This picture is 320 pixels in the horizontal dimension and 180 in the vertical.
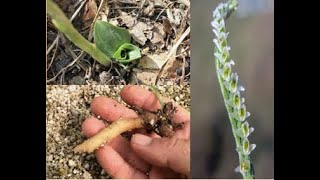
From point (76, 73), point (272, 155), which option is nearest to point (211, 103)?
point (272, 155)

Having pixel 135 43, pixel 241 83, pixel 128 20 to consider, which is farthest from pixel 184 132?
pixel 128 20

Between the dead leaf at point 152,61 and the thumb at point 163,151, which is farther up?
the dead leaf at point 152,61

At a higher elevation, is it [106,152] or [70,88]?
[70,88]

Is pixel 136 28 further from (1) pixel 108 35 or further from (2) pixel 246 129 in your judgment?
(2) pixel 246 129

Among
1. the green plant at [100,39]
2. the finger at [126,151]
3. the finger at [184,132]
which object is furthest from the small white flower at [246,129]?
the green plant at [100,39]

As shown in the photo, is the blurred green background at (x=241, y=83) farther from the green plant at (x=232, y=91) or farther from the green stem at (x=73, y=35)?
the green stem at (x=73, y=35)
